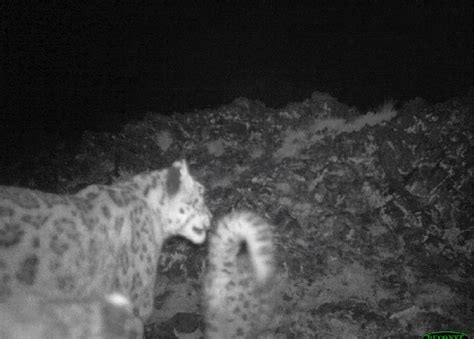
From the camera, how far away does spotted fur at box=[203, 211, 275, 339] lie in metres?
5.41

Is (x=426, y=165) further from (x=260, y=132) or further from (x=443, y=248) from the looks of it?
(x=260, y=132)

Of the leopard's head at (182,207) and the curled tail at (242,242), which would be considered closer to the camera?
the curled tail at (242,242)

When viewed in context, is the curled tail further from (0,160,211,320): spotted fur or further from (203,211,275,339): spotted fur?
(0,160,211,320): spotted fur

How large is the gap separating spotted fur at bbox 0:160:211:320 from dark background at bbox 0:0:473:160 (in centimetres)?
628

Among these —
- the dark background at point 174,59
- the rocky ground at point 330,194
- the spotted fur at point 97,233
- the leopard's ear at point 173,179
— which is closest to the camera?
the spotted fur at point 97,233

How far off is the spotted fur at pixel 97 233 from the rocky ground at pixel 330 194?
1759mm

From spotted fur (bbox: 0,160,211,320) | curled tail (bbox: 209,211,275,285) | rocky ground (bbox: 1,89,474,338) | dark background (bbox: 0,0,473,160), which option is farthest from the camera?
dark background (bbox: 0,0,473,160)

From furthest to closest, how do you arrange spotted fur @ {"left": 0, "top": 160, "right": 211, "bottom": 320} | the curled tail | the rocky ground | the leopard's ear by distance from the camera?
1. the rocky ground
2. the leopard's ear
3. the curled tail
4. spotted fur @ {"left": 0, "top": 160, "right": 211, "bottom": 320}

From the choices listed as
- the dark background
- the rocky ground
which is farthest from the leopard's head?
the dark background

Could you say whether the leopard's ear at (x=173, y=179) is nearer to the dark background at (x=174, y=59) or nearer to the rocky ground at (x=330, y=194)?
the rocky ground at (x=330, y=194)

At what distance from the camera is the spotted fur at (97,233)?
3.46 m

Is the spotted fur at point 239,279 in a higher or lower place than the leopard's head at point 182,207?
lower

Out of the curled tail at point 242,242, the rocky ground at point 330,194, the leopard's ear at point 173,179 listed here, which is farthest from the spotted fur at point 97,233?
the rocky ground at point 330,194

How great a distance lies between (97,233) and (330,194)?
5630mm
